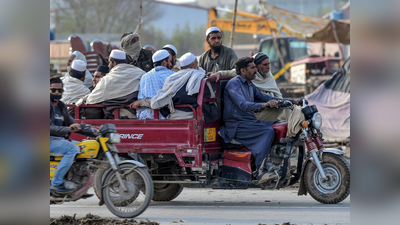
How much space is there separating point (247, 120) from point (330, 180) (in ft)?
4.10

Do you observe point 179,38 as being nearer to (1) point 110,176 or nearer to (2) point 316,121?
(2) point 316,121

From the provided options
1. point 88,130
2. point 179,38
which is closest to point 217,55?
point 88,130

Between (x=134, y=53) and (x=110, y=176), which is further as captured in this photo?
(x=134, y=53)

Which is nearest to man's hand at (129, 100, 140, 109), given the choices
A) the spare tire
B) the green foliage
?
the spare tire

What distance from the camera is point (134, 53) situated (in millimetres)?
8016

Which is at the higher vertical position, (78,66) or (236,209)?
(78,66)

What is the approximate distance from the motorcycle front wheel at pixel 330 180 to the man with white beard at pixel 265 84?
32.8 inches

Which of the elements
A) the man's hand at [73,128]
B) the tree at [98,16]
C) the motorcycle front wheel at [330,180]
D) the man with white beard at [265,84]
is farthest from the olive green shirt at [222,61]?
the tree at [98,16]

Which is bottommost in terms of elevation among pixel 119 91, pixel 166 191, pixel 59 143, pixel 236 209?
pixel 236 209

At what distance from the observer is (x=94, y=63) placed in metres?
12.7

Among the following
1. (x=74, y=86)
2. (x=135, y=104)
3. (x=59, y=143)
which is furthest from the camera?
(x=74, y=86)
